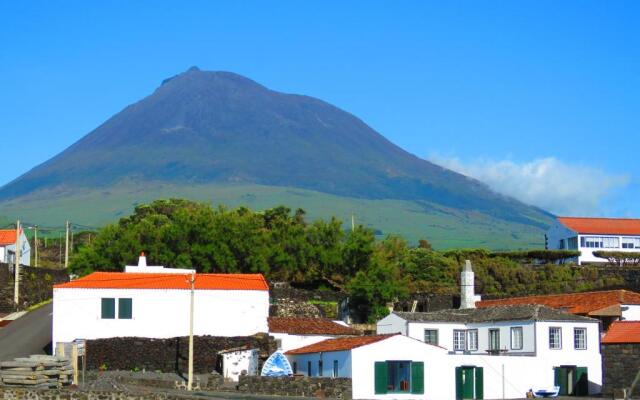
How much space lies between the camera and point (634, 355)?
52.1 metres

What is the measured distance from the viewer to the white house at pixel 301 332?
56.2 meters

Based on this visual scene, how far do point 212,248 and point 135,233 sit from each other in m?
5.91

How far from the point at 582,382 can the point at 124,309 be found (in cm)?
2190

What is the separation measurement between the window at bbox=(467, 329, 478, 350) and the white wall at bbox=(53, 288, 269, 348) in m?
9.95

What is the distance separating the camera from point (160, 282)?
2253 inches

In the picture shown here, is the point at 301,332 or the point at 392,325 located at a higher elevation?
the point at 392,325

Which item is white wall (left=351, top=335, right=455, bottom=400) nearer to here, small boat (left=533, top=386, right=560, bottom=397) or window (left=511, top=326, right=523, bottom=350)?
small boat (left=533, top=386, right=560, bottom=397)

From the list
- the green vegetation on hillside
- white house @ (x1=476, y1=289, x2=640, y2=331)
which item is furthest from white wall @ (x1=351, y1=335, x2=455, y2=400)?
the green vegetation on hillside

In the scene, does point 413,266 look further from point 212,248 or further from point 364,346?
point 364,346

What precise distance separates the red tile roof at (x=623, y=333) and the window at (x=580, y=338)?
94 cm

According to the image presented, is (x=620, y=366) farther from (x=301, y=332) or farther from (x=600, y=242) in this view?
(x=600, y=242)

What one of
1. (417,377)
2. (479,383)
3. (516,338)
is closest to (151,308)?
(417,377)

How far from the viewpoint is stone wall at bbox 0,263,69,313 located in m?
69.8

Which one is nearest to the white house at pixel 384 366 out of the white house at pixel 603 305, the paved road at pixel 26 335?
the white house at pixel 603 305
